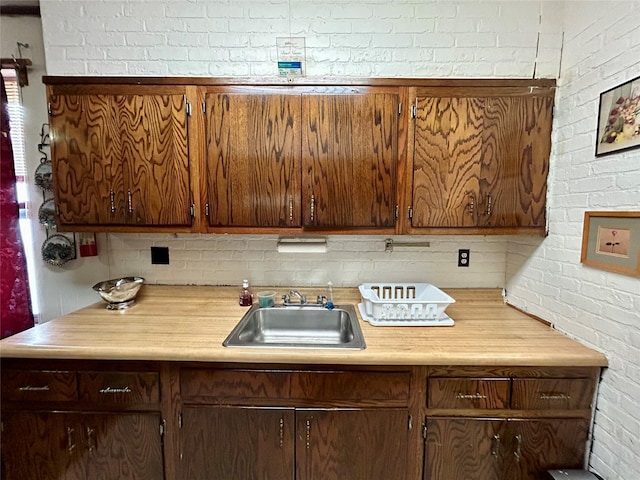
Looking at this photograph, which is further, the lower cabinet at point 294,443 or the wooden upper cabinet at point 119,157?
the wooden upper cabinet at point 119,157

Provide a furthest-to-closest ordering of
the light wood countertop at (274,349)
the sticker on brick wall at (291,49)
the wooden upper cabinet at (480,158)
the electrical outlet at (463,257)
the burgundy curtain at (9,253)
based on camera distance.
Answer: the electrical outlet at (463,257) < the burgundy curtain at (9,253) < the sticker on brick wall at (291,49) < the wooden upper cabinet at (480,158) < the light wood countertop at (274,349)

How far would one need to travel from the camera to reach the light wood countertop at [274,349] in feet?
3.72

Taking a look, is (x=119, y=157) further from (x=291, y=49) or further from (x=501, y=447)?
(x=501, y=447)

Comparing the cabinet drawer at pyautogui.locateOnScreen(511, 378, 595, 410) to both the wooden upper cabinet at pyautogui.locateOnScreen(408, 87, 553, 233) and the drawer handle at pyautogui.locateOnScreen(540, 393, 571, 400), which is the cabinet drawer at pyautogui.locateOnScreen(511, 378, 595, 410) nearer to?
the drawer handle at pyautogui.locateOnScreen(540, 393, 571, 400)

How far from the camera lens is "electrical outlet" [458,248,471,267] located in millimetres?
1779

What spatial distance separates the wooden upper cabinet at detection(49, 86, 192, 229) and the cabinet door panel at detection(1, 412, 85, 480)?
2.99 feet

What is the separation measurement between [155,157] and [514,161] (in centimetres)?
185

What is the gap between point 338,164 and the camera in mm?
1440

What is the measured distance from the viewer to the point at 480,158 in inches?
56.3

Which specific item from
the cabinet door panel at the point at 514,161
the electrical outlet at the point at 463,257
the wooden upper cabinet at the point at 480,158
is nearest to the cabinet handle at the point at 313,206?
the wooden upper cabinet at the point at 480,158

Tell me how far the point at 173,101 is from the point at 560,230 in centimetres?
204

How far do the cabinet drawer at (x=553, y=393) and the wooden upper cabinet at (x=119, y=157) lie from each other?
174 centimetres

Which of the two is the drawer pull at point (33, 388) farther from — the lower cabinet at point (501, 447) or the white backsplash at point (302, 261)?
the lower cabinet at point (501, 447)

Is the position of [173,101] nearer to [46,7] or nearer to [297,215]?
[297,215]
